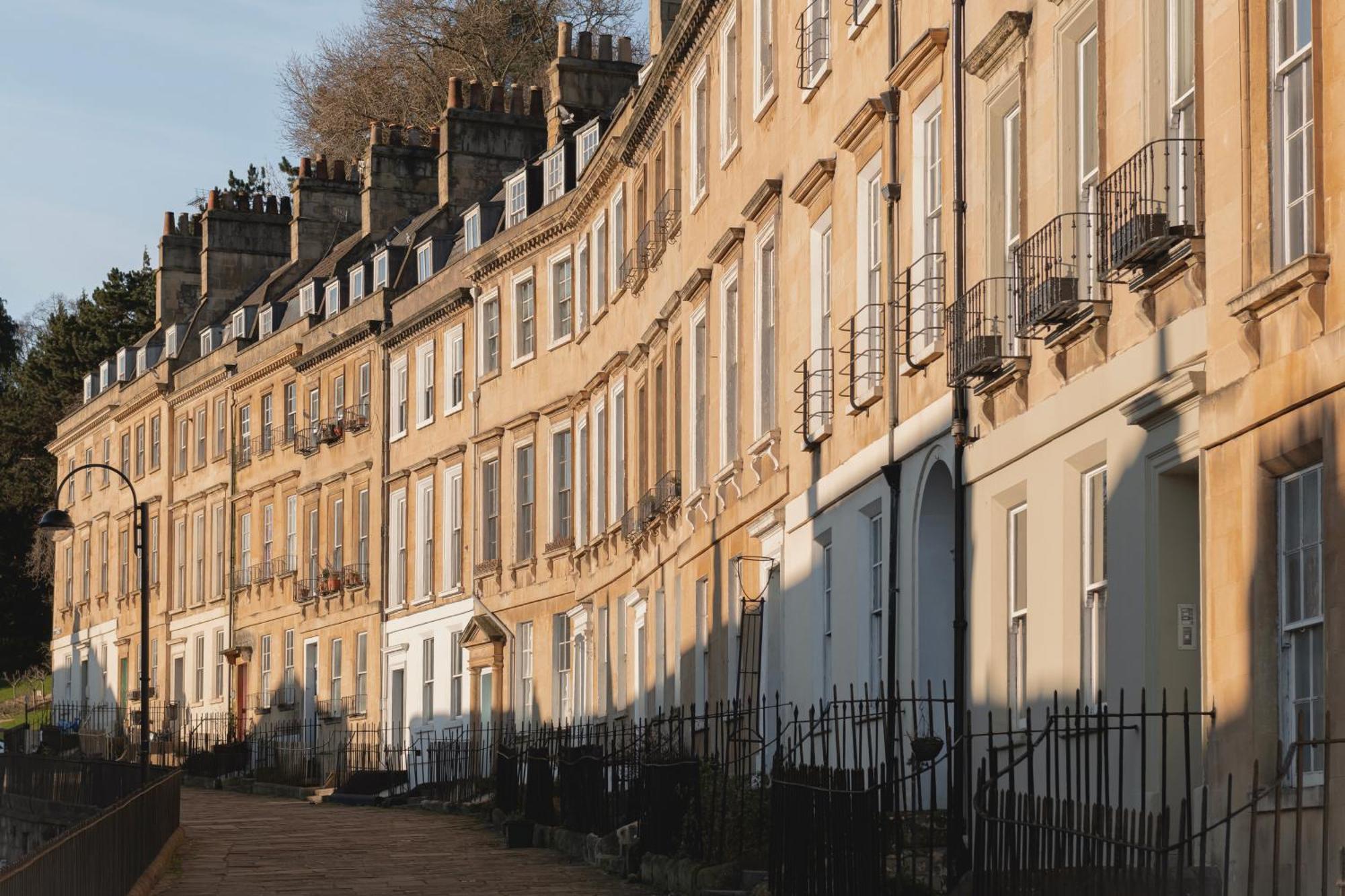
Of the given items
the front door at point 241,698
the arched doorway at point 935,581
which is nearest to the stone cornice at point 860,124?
the arched doorway at point 935,581

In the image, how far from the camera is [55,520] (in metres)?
35.7

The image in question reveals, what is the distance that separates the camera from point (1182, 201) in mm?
13398

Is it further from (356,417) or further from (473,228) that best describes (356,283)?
(473,228)

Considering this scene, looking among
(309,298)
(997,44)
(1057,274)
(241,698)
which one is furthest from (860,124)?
(241,698)

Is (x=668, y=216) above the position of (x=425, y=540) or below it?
above

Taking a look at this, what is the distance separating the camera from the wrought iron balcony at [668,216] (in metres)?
30.3

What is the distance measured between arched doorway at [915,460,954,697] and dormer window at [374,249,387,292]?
1217 inches

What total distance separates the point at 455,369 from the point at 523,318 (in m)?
3.50

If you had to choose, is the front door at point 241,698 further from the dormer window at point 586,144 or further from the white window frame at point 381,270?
the dormer window at point 586,144

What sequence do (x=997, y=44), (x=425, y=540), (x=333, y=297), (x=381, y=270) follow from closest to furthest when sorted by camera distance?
(x=997, y=44) < (x=425, y=540) < (x=381, y=270) < (x=333, y=297)

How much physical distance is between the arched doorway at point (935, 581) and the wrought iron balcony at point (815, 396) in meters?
2.90

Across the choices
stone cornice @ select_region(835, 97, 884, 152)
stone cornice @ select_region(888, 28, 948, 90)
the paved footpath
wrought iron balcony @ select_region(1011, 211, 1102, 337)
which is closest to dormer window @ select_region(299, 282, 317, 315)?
the paved footpath

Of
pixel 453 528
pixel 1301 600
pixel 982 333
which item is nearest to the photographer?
pixel 1301 600

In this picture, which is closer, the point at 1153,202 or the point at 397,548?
the point at 1153,202
